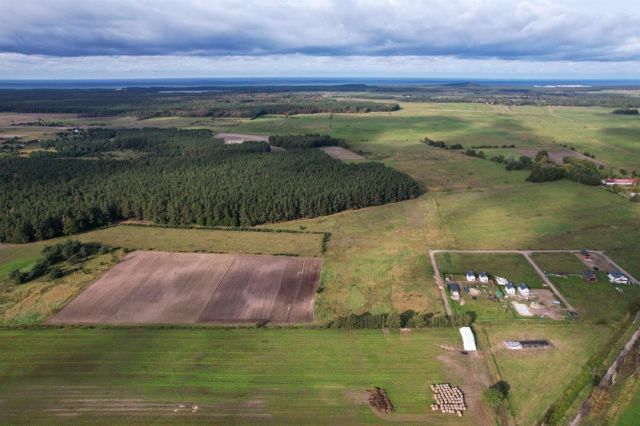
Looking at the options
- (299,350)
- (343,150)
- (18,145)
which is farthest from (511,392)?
(18,145)

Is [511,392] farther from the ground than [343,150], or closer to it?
closer to it

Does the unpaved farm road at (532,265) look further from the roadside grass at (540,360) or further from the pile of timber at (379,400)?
the pile of timber at (379,400)

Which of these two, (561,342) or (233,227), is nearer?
(561,342)

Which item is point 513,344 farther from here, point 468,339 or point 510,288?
point 510,288

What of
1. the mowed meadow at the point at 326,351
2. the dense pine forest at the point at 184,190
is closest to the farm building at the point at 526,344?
the mowed meadow at the point at 326,351

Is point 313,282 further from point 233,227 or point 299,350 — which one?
point 233,227

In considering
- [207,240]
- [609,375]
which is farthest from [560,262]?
[207,240]
